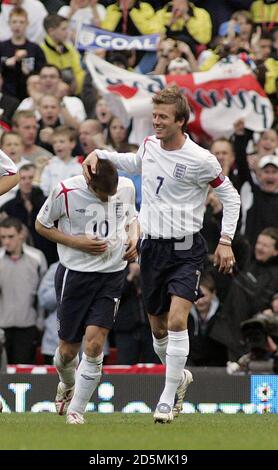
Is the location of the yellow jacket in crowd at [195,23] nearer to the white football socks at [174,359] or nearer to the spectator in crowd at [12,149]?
the spectator in crowd at [12,149]

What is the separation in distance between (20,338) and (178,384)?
597 cm

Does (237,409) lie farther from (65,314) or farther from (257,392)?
(65,314)

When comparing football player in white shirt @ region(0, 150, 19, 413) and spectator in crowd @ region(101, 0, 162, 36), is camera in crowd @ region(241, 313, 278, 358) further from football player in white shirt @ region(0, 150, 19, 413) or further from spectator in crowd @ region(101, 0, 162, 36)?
spectator in crowd @ region(101, 0, 162, 36)

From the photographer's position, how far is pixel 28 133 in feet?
58.7

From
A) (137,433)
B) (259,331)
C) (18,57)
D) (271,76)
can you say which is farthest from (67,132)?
(137,433)

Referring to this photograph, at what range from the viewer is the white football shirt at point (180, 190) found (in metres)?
11.1

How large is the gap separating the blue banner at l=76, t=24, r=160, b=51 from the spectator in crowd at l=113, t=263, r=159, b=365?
167 inches

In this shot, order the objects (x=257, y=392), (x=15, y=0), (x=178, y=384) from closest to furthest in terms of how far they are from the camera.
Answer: (x=178, y=384) → (x=257, y=392) → (x=15, y=0)

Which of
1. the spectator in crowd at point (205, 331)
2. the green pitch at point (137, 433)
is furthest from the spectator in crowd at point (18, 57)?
the green pitch at point (137, 433)

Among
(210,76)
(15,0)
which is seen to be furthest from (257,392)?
(15,0)

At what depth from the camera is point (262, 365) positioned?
14750mm

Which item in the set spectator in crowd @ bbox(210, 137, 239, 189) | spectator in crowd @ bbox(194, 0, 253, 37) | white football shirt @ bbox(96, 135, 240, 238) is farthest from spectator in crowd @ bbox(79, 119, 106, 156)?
white football shirt @ bbox(96, 135, 240, 238)

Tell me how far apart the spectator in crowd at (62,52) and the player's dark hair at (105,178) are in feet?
28.4

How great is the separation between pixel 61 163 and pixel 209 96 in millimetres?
2302
